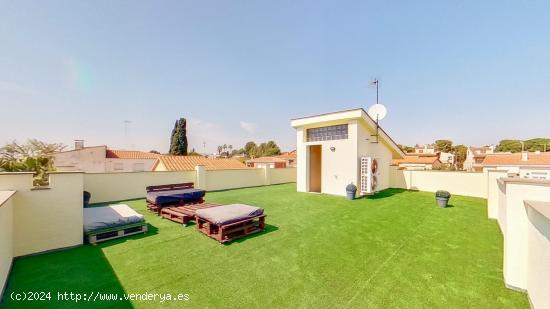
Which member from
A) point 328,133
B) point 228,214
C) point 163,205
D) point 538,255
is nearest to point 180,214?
point 163,205

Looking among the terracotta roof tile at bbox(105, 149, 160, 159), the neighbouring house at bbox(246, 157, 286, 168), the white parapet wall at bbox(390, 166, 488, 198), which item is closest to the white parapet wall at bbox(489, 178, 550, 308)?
the white parapet wall at bbox(390, 166, 488, 198)

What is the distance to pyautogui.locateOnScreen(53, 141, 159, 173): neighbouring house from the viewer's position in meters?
24.9

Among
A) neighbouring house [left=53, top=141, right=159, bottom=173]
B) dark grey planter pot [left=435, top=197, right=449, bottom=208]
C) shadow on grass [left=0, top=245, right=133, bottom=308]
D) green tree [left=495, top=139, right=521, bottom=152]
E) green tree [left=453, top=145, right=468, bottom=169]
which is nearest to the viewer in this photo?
shadow on grass [left=0, top=245, right=133, bottom=308]

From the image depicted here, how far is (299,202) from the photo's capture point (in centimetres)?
1067

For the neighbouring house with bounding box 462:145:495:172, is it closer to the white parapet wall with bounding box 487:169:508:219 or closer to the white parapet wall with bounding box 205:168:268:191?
the white parapet wall with bounding box 487:169:508:219

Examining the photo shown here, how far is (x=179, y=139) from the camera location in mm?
39875

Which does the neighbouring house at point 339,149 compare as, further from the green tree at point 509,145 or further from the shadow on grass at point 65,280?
the green tree at point 509,145

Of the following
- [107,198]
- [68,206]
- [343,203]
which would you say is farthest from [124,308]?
[107,198]

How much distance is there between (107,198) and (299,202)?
33.1 ft

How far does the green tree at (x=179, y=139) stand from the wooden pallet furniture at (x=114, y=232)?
36294 mm

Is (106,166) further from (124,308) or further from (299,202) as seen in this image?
(124,308)

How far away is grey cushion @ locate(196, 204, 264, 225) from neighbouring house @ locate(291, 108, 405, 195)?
305 inches

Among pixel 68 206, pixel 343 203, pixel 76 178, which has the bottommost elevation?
pixel 343 203

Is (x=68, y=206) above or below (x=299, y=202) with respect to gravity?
above
